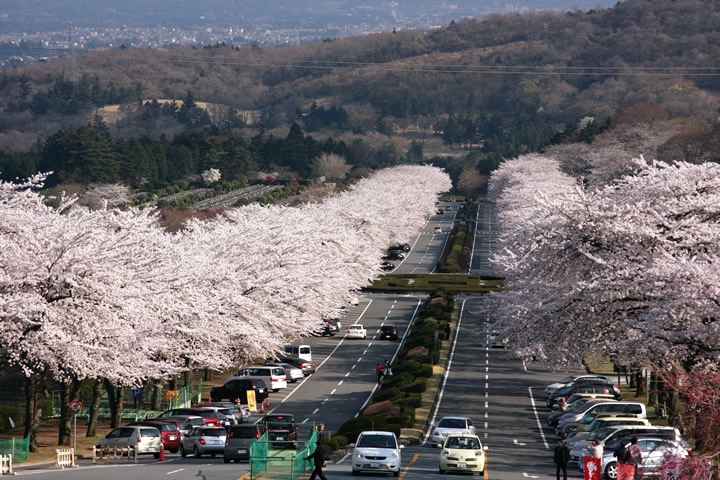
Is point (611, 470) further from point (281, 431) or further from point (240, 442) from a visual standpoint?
point (240, 442)

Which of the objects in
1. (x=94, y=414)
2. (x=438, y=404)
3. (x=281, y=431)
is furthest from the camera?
(x=438, y=404)

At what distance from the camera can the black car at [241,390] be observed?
53.9 m

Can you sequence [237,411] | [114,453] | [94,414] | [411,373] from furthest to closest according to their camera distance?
1. [411,373]
2. [237,411]
3. [94,414]
4. [114,453]

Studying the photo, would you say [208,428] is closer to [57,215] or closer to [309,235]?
[57,215]

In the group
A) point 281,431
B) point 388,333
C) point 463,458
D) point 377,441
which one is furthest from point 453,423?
point 388,333

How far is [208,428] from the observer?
3809cm

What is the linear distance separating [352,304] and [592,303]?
2267 inches

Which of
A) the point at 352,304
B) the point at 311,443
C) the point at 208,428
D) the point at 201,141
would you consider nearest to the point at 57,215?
the point at 208,428

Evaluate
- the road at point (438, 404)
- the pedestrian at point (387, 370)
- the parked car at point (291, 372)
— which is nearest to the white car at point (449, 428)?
the road at point (438, 404)

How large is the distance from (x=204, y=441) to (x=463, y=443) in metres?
10.7

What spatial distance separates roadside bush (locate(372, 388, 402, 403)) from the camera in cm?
5026

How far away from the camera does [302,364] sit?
64125 millimetres

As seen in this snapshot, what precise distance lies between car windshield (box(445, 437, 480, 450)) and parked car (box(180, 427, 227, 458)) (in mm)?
9541

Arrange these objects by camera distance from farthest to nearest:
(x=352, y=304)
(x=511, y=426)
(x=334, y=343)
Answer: (x=352, y=304) < (x=334, y=343) < (x=511, y=426)
